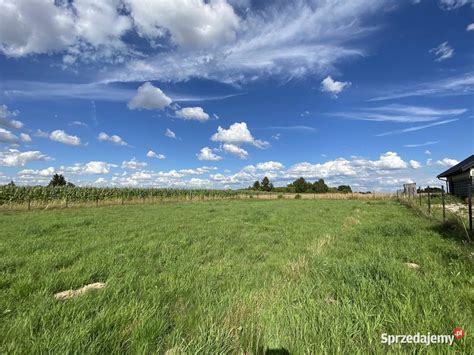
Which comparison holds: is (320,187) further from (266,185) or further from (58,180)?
(58,180)

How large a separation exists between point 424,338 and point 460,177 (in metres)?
36.7

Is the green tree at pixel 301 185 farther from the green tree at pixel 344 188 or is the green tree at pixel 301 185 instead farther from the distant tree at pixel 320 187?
the green tree at pixel 344 188

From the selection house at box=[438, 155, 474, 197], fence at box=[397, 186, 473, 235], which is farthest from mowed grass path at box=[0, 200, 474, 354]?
house at box=[438, 155, 474, 197]

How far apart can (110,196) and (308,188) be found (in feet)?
260

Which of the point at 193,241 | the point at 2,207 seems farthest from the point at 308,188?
the point at 193,241

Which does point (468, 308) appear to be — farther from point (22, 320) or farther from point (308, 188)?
point (308, 188)

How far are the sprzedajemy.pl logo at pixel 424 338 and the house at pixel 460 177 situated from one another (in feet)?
94.5

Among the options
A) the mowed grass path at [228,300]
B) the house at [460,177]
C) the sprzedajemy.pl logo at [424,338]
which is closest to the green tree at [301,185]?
the house at [460,177]

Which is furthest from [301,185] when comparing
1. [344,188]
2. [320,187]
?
[344,188]

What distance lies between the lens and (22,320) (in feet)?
10.2

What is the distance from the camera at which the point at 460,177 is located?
31.4 meters

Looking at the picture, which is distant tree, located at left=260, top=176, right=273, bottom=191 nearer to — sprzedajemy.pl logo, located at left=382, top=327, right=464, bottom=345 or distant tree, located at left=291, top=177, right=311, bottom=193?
distant tree, located at left=291, top=177, right=311, bottom=193

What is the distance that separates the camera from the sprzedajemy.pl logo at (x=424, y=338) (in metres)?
2.70

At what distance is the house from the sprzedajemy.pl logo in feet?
94.5
